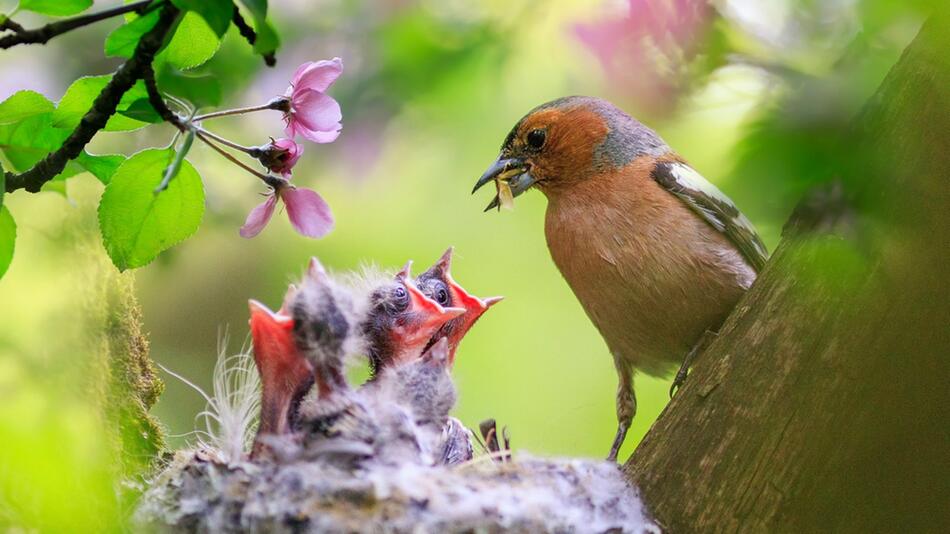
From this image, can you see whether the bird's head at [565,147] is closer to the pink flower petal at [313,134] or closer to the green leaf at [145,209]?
the pink flower petal at [313,134]

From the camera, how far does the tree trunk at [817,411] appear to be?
1.46 metres

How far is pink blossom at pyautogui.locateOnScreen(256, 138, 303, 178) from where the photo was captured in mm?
1870

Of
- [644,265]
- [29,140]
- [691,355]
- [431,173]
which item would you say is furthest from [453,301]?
[431,173]

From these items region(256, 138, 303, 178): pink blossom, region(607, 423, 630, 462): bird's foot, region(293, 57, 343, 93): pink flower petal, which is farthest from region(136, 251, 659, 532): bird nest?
region(293, 57, 343, 93): pink flower petal

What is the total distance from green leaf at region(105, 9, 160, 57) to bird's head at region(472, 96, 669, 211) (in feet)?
5.45

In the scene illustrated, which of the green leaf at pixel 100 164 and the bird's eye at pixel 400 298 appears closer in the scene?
the green leaf at pixel 100 164

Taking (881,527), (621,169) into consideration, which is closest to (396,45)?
(621,169)

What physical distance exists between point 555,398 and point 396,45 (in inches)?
82.1

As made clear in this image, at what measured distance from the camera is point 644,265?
277 cm

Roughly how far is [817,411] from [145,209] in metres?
1.41

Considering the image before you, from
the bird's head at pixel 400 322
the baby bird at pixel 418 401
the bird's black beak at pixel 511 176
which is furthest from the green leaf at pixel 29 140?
the bird's black beak at pixel 511 176

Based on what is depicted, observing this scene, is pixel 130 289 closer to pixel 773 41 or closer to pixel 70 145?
pixel 70 145

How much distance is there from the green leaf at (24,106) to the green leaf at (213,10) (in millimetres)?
576

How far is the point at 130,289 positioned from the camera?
226 cm
